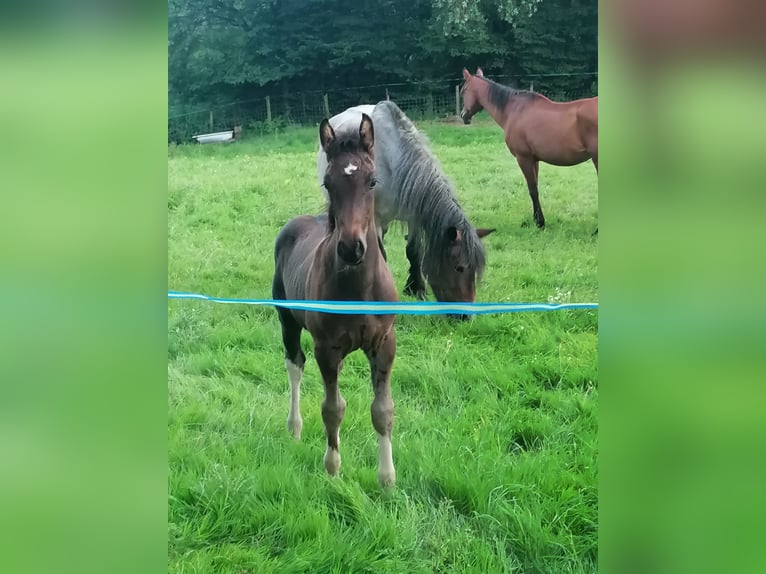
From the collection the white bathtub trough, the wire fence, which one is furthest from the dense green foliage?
the white bathtub trough

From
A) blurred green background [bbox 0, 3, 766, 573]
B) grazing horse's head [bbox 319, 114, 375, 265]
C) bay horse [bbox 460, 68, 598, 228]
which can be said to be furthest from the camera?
bay horse [bbox 460, 68, 598, 228]

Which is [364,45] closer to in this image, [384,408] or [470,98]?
[470,98]

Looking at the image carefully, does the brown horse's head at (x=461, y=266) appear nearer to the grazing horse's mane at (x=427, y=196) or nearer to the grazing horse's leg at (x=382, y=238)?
the grazing horse's mane at (x=427, y=196)

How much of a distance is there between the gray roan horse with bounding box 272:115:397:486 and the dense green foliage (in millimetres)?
396

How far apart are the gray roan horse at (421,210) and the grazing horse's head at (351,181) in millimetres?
224

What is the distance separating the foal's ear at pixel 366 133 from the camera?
1913 millimetres

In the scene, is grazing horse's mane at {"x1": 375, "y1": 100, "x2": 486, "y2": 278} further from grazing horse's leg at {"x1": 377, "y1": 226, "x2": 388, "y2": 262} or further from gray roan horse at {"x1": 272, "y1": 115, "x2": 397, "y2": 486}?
gray roan horse at {"x1": 272, "y1": 115, "x2": 397, "y2": 486}

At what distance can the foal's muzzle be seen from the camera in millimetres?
1910

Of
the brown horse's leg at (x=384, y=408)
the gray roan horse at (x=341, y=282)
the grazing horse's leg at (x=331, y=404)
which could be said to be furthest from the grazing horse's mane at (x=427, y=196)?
the grazing horse's leg at (x=331, y=404)

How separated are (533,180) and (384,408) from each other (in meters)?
0.95

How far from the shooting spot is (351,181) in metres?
1.91

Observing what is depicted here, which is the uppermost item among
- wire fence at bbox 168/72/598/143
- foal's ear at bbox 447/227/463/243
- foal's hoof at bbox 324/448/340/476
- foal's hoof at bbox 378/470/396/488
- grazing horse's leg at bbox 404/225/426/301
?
wire fence at bbox 168/72/598/143

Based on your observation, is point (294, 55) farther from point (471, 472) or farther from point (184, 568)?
point (184, 568)
